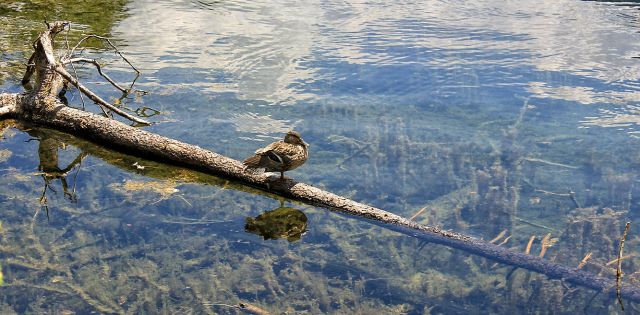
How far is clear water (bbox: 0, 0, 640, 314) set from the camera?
7055mm

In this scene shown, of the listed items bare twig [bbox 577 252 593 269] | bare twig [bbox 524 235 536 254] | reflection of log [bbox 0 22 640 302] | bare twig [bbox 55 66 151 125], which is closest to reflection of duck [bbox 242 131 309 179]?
reflection of log [bbox 0 22 640 302]

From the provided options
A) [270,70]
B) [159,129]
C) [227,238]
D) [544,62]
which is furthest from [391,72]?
[227,238]

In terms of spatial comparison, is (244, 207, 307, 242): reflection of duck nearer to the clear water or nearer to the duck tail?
the clear water

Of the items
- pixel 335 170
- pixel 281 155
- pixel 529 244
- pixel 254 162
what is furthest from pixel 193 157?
pixel 529 244

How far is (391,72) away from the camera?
47.5 ft

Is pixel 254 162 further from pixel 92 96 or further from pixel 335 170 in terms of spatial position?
pixel 92 96

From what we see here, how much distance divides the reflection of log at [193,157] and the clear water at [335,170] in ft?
0.51

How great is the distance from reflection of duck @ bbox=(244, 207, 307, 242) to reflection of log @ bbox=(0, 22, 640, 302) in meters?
0.22

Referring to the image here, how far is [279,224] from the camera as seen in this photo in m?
8.27

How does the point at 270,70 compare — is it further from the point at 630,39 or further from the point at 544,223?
the point at 630,39

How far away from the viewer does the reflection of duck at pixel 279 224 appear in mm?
8039

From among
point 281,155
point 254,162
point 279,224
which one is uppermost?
point 281,155

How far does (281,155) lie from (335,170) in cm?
190

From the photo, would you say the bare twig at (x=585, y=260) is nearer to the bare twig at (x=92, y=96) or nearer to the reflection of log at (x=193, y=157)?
the reflection of log at (x=193, y=157)
